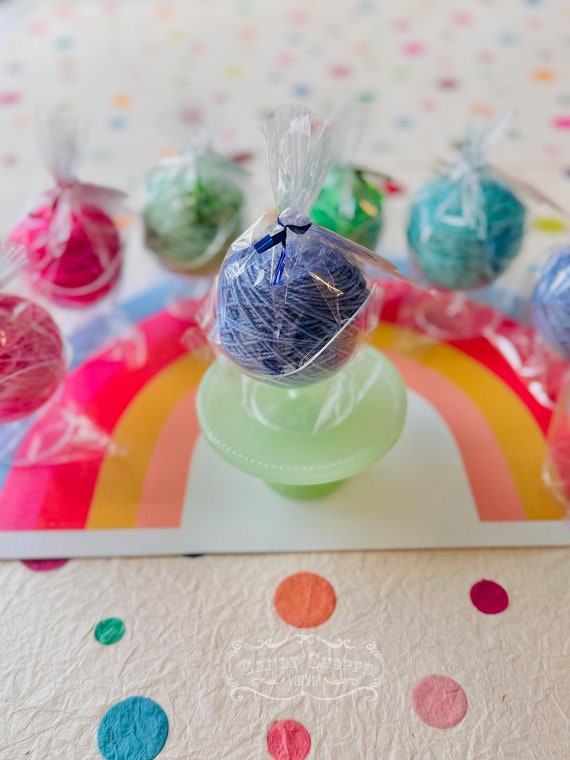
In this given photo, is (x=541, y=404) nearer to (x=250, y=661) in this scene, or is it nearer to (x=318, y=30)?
(x=250, y=661)

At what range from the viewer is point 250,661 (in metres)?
0.58

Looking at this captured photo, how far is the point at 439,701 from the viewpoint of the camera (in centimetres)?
55

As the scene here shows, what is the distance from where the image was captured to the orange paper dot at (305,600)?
60cm

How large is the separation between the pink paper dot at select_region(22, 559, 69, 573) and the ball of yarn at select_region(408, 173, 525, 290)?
0.51 metres

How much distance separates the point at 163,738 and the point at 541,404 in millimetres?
523

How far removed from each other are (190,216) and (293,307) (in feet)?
0.91

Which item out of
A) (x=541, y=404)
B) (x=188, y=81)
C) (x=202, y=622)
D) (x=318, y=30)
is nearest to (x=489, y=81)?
(x=318, y=30)

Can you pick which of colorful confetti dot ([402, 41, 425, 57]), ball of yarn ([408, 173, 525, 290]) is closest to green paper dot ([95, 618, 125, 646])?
ball of yarn ([408, 173, 525, 290])

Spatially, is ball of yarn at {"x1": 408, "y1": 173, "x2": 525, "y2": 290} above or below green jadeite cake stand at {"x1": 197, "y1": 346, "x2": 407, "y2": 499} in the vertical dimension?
above

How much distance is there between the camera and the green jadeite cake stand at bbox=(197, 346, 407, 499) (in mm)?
622

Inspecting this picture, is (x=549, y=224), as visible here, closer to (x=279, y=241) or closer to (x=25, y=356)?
(x=279, y=241)

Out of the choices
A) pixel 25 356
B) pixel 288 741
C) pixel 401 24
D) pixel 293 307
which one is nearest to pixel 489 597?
pixel 288 741

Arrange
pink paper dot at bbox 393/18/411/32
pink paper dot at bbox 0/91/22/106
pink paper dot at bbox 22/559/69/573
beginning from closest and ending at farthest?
pink paper dot at bbox 22/559/69/573 → pink paper dot at bbox 0/91/22/106 → pink paper dot at bbox 393/18/411/32

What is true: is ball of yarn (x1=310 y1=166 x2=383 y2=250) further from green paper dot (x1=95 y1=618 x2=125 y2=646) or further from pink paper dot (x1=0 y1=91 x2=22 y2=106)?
pink paper dot (x1=0 y1=91 x2=22 y2=106)
